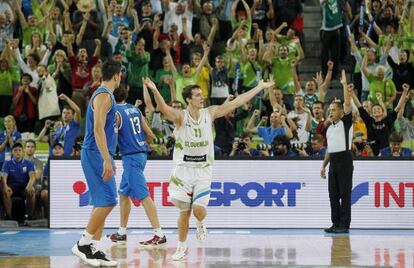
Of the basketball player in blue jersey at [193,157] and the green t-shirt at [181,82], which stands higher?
the green t-shirt at [181,82]

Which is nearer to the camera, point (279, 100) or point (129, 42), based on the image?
point (279, 100)

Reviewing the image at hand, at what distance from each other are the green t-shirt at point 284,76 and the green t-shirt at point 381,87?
1693 millimetres

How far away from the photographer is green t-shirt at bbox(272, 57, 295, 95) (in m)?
20.9

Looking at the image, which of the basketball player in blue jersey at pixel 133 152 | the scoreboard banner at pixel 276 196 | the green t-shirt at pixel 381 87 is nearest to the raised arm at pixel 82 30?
the scoreboard banner at pixel 276 196

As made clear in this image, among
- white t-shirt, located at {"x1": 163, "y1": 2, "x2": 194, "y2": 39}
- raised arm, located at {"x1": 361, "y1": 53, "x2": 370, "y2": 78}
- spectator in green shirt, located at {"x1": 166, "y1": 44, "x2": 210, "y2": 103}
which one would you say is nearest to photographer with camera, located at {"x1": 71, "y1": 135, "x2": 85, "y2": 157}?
spectator in green shirt, located at {"x1": 166, "y1": 44, "x2": 210, "y2": 103}

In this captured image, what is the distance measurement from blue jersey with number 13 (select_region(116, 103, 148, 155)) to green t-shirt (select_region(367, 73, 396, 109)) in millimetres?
7924

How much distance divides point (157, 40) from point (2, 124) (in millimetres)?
3958

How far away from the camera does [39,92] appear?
67.4ft

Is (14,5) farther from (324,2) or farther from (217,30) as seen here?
(324,2)

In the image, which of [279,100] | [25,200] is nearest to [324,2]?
[279,100]

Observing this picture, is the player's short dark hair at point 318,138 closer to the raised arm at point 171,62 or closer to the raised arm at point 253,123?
the raised arm at point 253,123

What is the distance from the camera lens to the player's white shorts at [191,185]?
1224 centimetres

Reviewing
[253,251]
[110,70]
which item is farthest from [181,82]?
[110,70]

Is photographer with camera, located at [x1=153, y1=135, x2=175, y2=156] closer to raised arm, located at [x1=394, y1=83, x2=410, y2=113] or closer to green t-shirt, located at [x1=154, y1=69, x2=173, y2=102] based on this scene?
green t-shirt, located at [x1=154, y1=69, x2=173, y2=102]
